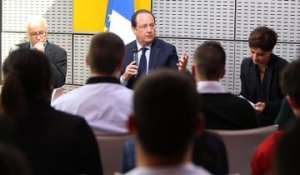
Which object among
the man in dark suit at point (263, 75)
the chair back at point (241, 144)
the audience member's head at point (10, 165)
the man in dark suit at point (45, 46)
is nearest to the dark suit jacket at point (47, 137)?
the chair back at point (241, 144)

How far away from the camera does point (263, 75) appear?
500cm

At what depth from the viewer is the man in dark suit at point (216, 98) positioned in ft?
10.1

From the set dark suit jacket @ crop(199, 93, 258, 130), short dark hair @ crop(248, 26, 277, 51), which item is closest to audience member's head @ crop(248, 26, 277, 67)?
short dark hair @ crop(248, 26, 277, 51)

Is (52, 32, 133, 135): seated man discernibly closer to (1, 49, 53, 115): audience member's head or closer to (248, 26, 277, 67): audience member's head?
(1, 49, 53, 115): audience member's head

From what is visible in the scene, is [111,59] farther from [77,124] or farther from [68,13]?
[68,13]

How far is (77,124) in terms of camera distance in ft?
8.23

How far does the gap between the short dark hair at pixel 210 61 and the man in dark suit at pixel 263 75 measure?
1416mm

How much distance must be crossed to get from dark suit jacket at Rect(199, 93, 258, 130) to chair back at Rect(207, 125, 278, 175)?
144 mm

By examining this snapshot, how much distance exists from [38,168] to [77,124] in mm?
227

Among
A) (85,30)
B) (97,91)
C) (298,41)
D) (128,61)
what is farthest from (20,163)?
(85,30)

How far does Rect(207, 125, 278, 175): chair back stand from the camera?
→ 2.95 m

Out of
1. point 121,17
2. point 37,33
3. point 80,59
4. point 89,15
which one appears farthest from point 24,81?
point 80,59

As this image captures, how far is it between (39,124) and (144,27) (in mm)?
3114

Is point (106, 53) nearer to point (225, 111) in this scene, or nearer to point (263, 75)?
point (225, 111)
